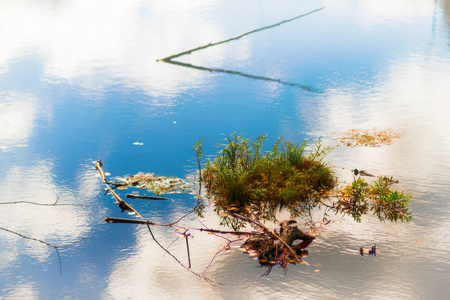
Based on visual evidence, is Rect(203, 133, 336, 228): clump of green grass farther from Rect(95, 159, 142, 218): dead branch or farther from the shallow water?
Rect(95, 159, 142, 218): dead branch

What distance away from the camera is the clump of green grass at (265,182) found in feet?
16.2

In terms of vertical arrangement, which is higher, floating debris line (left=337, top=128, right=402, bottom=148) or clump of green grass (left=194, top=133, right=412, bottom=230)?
clump of green grass (left=194, top=133, right=412, bottom=230)

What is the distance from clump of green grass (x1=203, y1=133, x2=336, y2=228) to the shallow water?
0.25m

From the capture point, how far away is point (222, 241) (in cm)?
440

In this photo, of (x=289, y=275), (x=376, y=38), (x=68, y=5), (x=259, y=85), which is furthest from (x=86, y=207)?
(x=68, y=5)

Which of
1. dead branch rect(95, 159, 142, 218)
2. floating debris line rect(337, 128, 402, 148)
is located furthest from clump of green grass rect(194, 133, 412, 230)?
floating debris line rect(337, 128, 402, 148)

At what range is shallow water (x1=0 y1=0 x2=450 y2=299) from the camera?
3.96 meters

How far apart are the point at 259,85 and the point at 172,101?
4.66 feet

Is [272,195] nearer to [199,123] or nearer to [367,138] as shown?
[367,138]

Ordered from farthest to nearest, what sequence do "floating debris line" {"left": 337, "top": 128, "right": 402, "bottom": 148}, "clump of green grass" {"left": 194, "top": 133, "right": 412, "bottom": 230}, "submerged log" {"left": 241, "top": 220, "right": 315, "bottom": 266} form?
"floating debris line" {"left": 337, "top": 128, "right": 402, "bottom": 148}
"clump of green grass" {"left": 194, "top": 133, "right": 412, "bottom": 230}
"submerged log" {"left": 241, "top": 220, "right": 315, "bottom": 266}

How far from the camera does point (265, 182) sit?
5086 millimetres

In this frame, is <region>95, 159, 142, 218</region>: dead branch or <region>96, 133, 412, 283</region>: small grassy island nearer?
<region>96, 133, 412, 283</region>: small grassy island

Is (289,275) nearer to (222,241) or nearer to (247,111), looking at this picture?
(222,241)

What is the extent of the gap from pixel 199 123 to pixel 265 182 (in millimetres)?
2078
